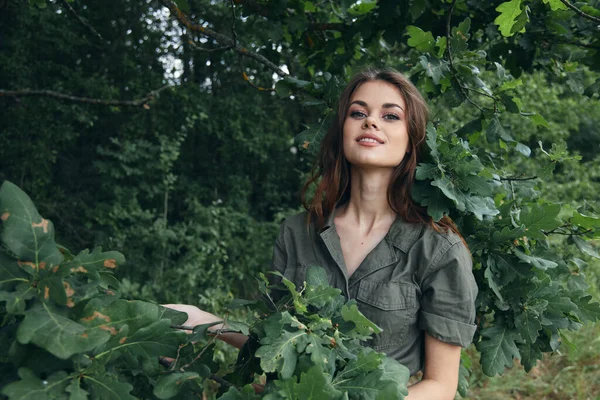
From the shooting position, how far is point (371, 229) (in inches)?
84.0

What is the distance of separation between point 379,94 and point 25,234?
4.30 ft

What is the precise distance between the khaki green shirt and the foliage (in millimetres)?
416

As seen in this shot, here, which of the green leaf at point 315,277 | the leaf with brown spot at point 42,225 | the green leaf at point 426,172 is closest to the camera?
the leaf with brown spot at point 42,225

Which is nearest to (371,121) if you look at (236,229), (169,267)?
(169,267)

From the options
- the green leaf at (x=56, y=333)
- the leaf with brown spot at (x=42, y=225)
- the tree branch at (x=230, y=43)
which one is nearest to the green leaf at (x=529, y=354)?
the tree branch at (x=230, y=43)

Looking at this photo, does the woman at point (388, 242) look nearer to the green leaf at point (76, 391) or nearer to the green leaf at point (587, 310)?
the green leaf at point (587, 310)

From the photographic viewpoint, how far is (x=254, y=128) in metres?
7.41

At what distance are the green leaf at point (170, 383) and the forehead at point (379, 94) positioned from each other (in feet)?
3.77

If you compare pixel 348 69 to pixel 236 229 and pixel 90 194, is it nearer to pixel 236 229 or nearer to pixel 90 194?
pixel 236 229

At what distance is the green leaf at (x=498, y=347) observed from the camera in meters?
2.08

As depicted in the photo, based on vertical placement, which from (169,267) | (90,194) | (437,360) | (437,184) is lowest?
(169,267)

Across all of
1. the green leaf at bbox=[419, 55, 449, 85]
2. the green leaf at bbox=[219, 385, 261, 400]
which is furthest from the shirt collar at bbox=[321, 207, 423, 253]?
the green leaf at bbox=[219, 385, 261, 400]

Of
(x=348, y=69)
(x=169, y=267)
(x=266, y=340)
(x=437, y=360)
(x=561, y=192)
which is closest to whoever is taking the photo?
(x=266, y=340)

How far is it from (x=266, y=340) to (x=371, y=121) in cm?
93
